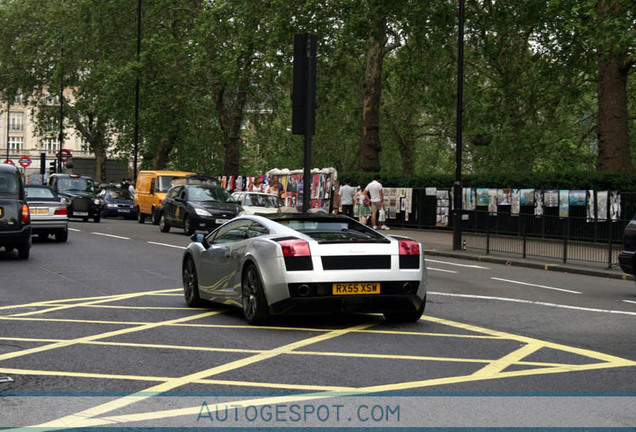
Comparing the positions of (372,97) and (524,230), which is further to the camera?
(372,97)

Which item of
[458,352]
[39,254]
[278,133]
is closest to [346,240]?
[458,352]

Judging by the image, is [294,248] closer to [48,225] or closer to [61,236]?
[48,225]

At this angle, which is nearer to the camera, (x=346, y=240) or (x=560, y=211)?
(x=346, y=240)

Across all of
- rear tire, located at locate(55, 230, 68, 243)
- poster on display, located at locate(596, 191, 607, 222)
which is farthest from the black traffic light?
poster on display, located at locate(596, 191, 607, 222)

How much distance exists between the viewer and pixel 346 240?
1071 centimetres

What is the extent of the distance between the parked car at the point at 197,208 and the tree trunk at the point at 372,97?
9603 mm

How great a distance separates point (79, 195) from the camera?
42.9 m

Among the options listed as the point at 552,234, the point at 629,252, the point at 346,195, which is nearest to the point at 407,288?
the point at 629,252

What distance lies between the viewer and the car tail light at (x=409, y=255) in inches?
421

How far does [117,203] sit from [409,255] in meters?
39.8

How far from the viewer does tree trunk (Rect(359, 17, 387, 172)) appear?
39.2m

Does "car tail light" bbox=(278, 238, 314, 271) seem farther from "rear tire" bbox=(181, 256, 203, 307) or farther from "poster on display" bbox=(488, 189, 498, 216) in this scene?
"poster on display" bbox=(488, 189, 498, 216)

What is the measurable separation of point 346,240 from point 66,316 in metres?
3.38

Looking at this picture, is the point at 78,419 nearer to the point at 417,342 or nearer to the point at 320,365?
the point at 320,365
